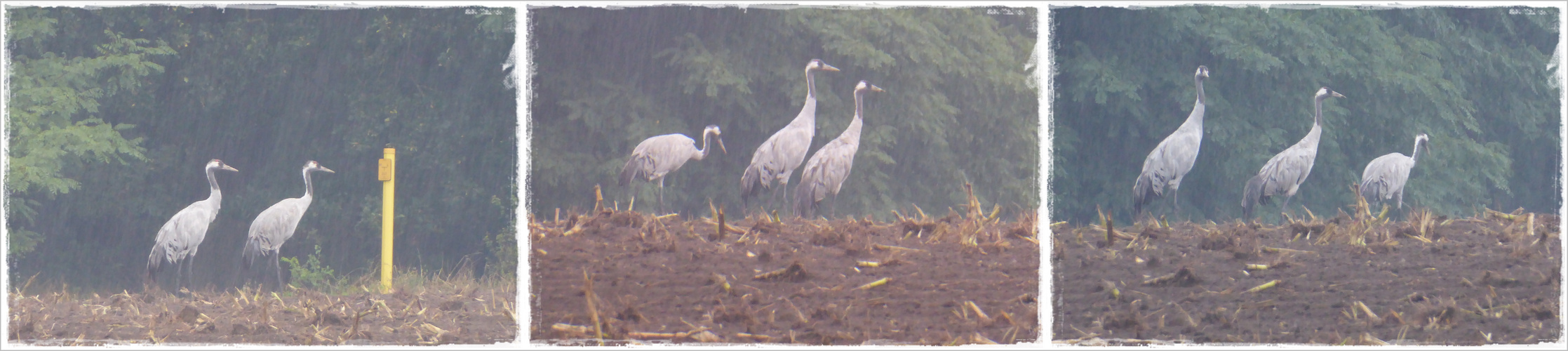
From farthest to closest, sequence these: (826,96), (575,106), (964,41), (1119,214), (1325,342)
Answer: (1119,214), (826,96), (964,41), (575,106), (1325,342)

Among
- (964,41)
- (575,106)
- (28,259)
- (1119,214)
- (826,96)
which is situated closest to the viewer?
(575,106)

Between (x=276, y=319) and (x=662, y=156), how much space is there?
2.26 m

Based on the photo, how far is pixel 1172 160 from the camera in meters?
7.57

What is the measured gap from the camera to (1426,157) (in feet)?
35.2

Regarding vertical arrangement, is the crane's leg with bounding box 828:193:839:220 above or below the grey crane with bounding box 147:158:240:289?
above

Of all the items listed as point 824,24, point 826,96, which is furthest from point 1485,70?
point 824,24

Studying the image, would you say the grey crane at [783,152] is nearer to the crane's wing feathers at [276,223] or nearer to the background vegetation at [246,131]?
the background vegetation at [246,131]

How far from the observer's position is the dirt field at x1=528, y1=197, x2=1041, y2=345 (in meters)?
3.18

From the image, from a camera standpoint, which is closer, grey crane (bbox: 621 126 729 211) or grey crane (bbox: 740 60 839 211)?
grey crane (bbox: 621 126 729 211)

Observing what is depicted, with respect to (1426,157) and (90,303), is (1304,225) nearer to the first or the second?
(90,303)

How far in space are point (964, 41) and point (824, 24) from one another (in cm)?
86

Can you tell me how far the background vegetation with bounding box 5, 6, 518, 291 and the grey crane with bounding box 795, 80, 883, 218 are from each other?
3194mm

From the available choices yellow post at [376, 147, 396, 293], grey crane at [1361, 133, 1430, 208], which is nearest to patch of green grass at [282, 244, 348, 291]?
yellow post at [376, 147, 396, 293]

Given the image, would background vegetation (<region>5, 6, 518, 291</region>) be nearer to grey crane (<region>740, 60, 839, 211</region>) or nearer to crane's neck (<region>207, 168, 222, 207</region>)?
crane's neck (<region>207, 168, 222, 207</region>)
